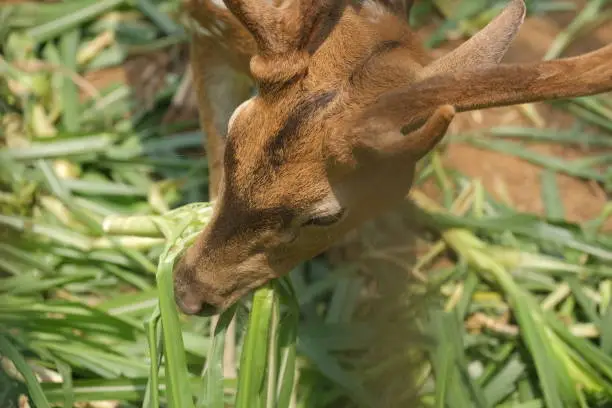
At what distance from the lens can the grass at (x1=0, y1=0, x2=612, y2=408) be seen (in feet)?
8.20

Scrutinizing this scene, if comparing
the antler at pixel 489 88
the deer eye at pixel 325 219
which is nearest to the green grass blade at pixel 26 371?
the deer eye at pixel 325 219

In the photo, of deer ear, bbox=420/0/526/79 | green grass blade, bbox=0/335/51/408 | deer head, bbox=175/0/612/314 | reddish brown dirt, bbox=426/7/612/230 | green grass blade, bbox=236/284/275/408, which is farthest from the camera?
reddish brown dirt, bbox=426/7/612/230

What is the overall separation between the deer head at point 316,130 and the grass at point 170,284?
0.14 meters

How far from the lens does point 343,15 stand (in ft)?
7.83

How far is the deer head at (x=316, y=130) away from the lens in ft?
6.35

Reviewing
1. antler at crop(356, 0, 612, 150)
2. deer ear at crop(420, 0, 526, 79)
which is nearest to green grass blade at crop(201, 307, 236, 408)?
antler at crop(356, 0, 612, 150)

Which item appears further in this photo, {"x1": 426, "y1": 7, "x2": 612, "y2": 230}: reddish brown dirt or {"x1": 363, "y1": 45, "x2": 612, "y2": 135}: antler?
{"x1": 426, "y1": 7, "x2": 612, "y2": 230}: reddish brown dirt

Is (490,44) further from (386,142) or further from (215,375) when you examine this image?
(215,375)

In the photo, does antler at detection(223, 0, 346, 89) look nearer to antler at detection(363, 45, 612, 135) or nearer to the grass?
antler at detection(363, 45, 612, 135)

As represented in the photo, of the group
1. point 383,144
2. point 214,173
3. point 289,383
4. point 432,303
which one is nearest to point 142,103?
point 214,173

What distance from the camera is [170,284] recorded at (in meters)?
2.27

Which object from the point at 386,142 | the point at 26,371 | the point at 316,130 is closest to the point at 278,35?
the point at 316,130

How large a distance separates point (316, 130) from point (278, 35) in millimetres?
270

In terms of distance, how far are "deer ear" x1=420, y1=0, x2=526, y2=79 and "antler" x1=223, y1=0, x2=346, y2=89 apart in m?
0.35
